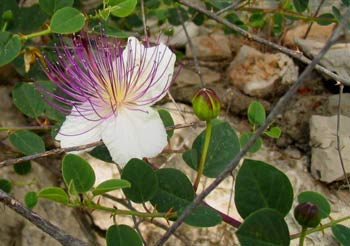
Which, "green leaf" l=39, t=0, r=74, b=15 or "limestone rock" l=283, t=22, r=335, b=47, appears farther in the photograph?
"limestone rock" l=283, t=22, r=335, b=47

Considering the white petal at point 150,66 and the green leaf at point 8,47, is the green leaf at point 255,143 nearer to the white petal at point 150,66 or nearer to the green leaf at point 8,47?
the white petal at point 150,66

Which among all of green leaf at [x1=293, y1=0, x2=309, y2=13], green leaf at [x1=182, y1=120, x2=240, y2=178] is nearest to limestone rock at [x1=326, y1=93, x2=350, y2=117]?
green leaf at [x1=293, y1=0, x2=309, y2=13]

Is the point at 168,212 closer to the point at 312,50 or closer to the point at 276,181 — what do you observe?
the point at 276,181

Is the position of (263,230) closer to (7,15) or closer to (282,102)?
(282,102)

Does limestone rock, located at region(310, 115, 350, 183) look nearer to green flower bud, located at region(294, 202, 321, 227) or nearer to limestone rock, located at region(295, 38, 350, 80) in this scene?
limestone rock, located at region(295, 38, 350, 80)

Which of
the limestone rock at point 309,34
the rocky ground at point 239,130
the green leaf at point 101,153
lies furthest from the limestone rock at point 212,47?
the green leaf at point 101,153

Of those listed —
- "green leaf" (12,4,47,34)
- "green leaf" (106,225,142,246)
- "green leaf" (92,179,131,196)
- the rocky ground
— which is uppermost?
"green leaf" (12,4,47,34)

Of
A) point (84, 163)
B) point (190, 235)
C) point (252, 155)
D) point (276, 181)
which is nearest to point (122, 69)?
point (84, 163)
